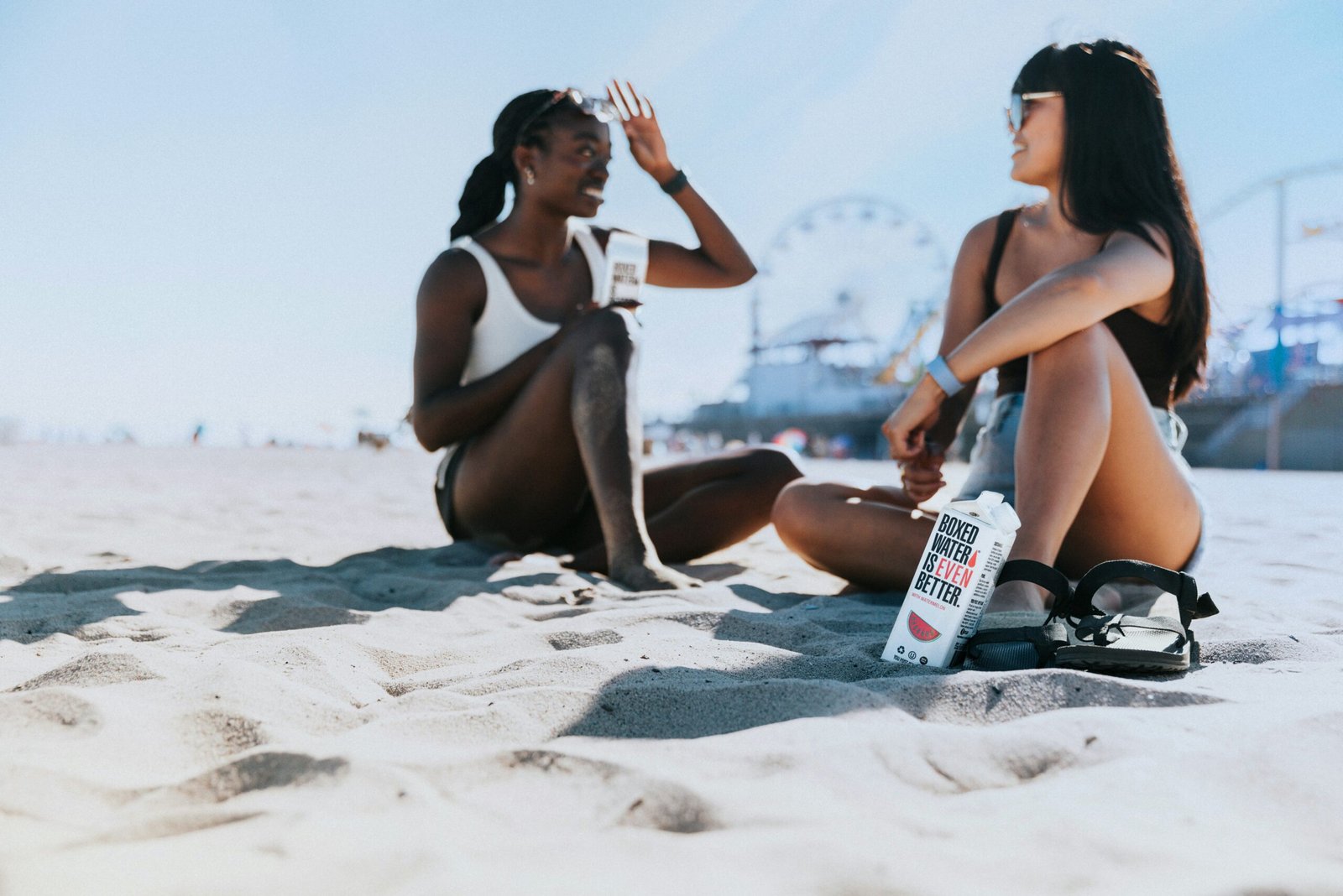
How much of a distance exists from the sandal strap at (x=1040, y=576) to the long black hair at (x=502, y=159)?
179cm

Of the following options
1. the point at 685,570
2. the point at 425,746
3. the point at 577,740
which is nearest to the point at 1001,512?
the point at 577,740

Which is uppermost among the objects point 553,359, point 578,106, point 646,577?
point 578,106

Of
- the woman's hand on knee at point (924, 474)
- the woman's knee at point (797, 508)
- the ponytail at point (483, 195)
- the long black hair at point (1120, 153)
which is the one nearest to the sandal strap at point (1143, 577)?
the woman's hand on knee at point (924, 474)

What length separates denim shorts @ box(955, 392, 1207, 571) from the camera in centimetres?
192

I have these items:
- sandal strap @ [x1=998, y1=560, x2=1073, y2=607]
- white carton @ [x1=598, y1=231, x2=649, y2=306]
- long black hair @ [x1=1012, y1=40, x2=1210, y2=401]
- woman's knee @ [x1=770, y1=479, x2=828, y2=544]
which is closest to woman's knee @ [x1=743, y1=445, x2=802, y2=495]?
woman's knee @ [x1=770, y1=479, x2=828, y2=544]

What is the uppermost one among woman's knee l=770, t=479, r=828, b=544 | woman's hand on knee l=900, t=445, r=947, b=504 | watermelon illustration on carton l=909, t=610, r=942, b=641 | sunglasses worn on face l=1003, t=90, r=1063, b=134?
sunglasses worn on face l=1003, t=90, r=1063, b=134

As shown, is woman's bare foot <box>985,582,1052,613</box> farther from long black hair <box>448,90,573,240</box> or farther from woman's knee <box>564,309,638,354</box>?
long black hair <box>448,90,573,240</box>

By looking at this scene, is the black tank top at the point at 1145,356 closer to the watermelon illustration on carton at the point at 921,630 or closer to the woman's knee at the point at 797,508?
the woman's knee at the point at 797,508

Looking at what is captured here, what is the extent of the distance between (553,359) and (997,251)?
1.03 m

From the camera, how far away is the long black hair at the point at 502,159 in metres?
2.72

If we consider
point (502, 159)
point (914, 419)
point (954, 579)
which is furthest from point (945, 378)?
point (502, 159)

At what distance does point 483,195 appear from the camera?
9.53 feet

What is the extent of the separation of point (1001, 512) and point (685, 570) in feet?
4.73

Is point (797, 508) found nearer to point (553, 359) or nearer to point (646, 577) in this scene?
point (646, 577)
